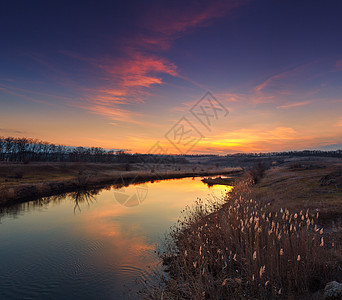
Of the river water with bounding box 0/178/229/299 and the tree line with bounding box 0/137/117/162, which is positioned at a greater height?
the tree line with bounding box 0/137/117/162

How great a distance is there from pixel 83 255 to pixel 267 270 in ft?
33.7

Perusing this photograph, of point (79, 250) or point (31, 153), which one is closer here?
point (79, 250)

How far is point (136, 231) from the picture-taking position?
15.6 m

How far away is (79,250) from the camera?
12484mm

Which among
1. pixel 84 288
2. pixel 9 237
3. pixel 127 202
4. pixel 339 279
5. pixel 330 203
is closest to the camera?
pixel 339 279

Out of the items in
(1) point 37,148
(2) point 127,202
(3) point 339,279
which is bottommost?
(2) point 127,202

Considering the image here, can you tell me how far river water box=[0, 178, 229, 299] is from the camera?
8727 mm

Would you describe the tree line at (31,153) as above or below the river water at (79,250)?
above

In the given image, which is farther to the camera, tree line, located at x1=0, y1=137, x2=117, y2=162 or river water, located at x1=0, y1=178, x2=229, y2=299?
tree line, located at x1=0, y1=137, x2=117, y2=162

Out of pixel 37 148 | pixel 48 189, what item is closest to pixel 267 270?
pixel 48 189

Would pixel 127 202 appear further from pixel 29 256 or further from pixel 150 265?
pixel 150 265

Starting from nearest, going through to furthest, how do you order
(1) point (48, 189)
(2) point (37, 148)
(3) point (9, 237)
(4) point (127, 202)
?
(3) point (9, 237)
(4) point (127, 202)
(1) point (48, 189)
(2) point (37, 148)

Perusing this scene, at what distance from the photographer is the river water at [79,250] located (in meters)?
8.73

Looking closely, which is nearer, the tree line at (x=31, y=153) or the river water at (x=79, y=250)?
the river water at (x=79, y=250)
